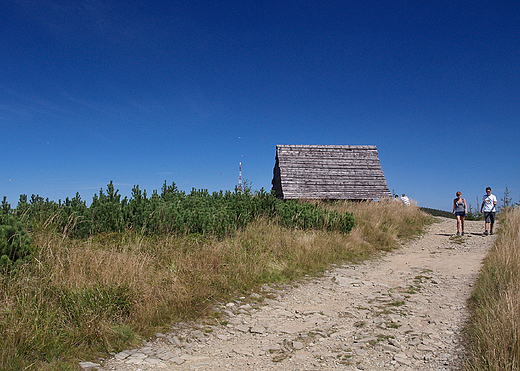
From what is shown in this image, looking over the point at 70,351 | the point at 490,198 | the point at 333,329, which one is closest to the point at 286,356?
the point at 333,329

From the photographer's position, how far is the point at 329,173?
73.1 ft

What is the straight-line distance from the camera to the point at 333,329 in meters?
4.57

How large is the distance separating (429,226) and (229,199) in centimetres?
1199

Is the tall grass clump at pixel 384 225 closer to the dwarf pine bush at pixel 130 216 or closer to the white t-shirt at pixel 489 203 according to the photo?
the white t-shirt at pixel 489 203

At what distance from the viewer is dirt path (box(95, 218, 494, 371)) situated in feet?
11.9

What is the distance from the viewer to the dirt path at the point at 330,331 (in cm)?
362

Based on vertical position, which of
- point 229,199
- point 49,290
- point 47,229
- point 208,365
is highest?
point 229,199

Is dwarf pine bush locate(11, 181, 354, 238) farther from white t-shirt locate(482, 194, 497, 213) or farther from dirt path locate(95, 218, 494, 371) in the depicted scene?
white t-shirt locate(482, 194, 497, 213)

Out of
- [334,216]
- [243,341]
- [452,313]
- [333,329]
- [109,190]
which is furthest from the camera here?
[334,216]

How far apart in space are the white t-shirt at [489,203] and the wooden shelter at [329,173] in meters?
7.82

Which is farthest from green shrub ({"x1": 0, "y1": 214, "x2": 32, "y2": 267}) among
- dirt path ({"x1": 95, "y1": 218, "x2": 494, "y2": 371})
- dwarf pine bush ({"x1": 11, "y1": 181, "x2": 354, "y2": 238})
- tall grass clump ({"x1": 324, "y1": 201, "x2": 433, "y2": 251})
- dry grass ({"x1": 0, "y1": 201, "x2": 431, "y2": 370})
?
tall grass clump ({"x1": 324, "y1": 201, "x2": 433, "y2": 251})

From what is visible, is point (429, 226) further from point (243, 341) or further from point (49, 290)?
point (49, 290)

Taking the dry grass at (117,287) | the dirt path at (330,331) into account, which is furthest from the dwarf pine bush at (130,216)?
the dirt path at (330,331)

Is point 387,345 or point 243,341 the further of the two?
point 243,341
